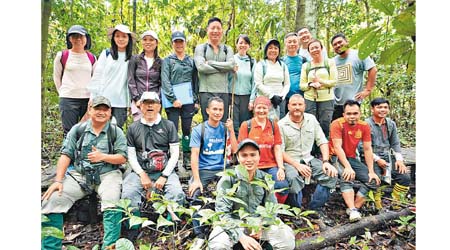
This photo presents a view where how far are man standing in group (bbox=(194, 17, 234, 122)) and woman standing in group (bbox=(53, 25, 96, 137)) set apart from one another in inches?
39.7

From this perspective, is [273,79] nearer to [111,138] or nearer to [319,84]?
[319,84]

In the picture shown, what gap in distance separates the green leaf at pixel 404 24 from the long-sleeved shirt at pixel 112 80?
264 centimetres

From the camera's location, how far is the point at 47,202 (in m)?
2.69

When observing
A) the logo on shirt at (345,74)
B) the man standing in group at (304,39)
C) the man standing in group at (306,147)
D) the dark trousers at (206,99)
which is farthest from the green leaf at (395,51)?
the man standing in group at (304,39)

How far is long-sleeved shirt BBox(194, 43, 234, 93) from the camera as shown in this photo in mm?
3586

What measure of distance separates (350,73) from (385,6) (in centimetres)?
265

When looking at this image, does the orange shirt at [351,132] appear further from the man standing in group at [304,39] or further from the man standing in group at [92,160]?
the man standing in group at [92,160]

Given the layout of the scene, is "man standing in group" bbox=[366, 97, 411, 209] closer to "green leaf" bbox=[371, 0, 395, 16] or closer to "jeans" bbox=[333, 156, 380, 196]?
"jeans" bbox=[333, 156, 380, 196]

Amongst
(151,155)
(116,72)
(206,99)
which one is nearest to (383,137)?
(206,99)

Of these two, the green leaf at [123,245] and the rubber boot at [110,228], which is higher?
the green leaf at [123,245]

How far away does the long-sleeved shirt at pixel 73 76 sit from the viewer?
3.25 metres

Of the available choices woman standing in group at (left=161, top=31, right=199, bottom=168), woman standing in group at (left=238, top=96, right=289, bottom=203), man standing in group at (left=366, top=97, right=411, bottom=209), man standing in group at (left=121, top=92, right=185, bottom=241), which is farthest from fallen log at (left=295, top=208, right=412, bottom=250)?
woman standing in group at (left=161, top=31, right=199, bottom=168)
